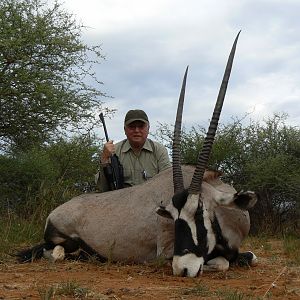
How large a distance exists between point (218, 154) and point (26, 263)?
5.14m

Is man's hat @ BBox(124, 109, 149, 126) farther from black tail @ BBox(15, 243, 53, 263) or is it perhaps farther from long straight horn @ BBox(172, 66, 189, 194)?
black tail @ BBox(15, 243, 53, 263)

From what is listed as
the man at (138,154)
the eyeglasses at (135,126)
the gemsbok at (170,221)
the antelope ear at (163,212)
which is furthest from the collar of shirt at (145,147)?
the antelope ear at (163,212)

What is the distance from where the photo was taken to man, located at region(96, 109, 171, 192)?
20.2 feet

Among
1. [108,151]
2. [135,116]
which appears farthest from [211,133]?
[135,116]

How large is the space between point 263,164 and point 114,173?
13.6 feet

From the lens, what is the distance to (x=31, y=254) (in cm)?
554

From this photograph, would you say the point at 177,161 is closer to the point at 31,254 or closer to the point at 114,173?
the point at 114,173

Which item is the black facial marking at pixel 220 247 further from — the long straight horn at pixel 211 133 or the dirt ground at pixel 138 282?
the long straight horn at pixel 211 133

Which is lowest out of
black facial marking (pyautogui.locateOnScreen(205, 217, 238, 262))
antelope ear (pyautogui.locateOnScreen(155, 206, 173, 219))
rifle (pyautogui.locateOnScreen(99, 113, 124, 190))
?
black facial marking (pyautogui.locateOnScreen(205, 217, 238, 262))

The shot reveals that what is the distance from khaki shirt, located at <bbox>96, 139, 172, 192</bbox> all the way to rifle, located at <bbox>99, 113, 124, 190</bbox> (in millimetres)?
72

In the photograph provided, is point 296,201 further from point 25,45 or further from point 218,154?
point 25,45

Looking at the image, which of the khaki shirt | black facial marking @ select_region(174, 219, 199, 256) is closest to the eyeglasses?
the khaki shirt

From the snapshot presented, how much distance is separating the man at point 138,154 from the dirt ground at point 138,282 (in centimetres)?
127

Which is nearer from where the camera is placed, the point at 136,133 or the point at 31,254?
the point at 31,254
